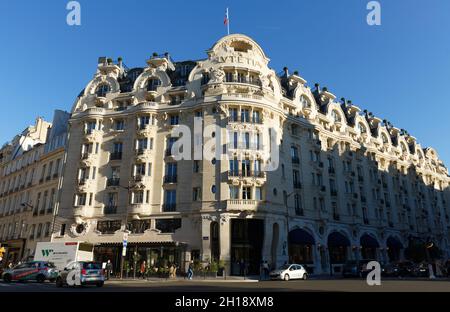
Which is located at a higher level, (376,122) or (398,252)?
(376,122)

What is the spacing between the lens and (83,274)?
63.1ft

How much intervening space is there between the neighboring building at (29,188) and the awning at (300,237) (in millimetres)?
28752

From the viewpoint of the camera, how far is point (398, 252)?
51469 mm

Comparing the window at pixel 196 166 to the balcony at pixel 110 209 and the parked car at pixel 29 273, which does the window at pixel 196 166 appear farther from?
the parked car at pixel 29 273

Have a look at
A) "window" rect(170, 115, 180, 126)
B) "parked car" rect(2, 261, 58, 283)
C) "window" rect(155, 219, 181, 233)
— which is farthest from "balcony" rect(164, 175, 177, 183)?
"parked car" rect(2, 261, 58, 283)

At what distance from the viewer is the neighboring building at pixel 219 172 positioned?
34156mm

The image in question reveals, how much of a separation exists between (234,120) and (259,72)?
7.45 meters

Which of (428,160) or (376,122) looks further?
(428,160)

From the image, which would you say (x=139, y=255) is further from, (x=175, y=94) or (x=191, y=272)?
(x=175, y=94)

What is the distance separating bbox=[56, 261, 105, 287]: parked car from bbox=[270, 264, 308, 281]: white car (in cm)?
1335

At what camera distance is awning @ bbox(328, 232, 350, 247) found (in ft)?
132

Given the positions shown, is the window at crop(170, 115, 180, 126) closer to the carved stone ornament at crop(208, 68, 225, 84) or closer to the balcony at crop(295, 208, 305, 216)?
the carved stone ornament at crop(208, 68, 225, 84)
